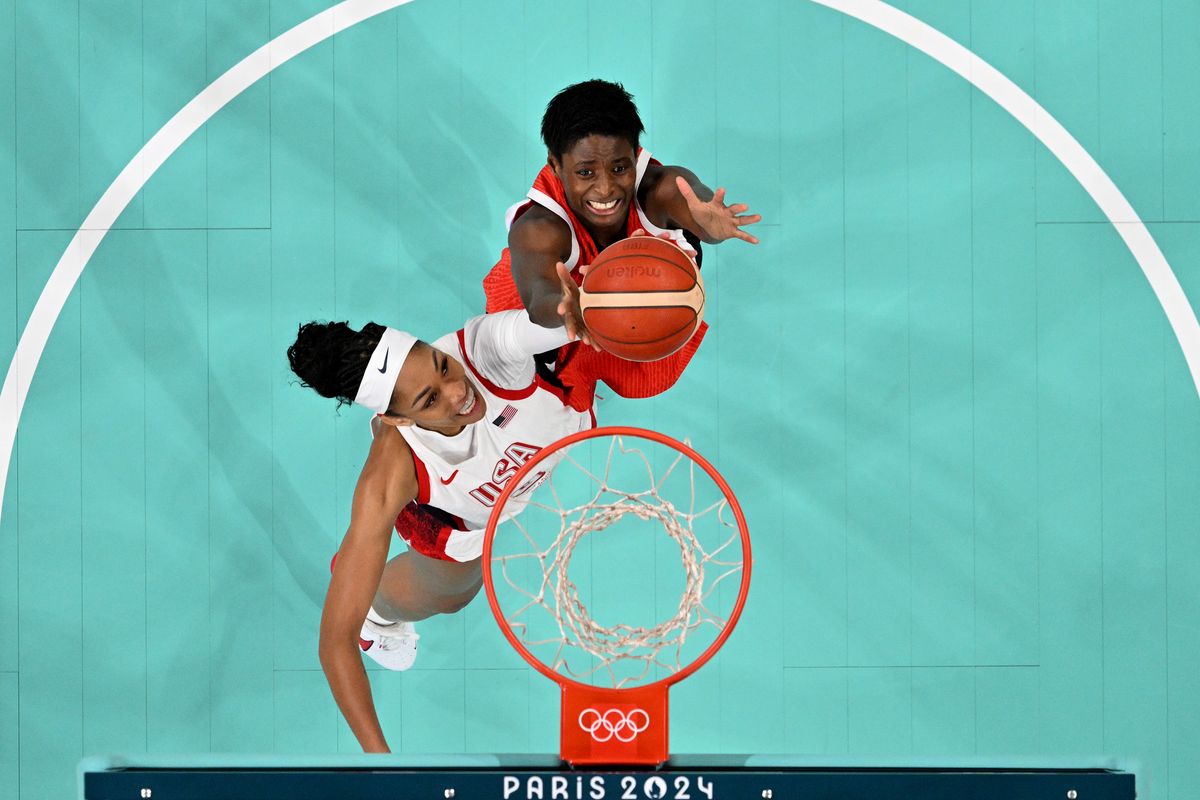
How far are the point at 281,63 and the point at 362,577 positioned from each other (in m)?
2.38

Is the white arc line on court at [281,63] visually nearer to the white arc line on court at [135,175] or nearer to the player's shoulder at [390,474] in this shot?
the white arc line on court at [135,175]

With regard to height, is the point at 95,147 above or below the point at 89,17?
below

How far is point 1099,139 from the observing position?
15.0 ft

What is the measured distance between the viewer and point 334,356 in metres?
3.17

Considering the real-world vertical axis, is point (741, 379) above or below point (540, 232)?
below

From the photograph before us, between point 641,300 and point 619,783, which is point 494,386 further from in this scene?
point 619,783

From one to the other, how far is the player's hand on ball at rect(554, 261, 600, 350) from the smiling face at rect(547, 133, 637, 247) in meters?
0.40

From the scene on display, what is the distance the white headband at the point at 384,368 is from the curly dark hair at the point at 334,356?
0.03m

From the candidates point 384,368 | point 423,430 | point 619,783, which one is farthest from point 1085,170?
point 619,783

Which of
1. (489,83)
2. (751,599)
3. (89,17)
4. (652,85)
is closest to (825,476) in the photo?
(751,599)

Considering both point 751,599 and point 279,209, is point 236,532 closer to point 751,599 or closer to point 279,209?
point 279,209

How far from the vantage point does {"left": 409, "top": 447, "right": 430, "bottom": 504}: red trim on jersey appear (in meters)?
3.47

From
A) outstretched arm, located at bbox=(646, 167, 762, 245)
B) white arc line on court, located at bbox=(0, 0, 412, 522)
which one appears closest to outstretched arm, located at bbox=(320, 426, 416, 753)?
outstretched arm, located at bbox=(646, 167, 762, 245)

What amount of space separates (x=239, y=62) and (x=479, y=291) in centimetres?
140
